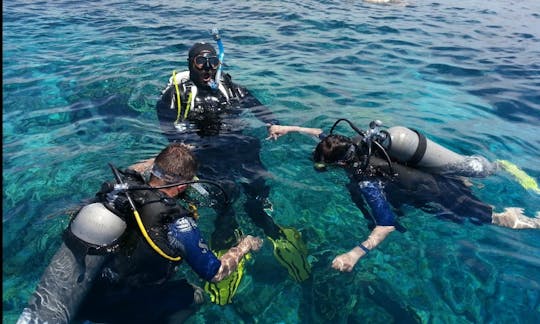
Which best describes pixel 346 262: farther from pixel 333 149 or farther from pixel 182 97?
pixel 182 97

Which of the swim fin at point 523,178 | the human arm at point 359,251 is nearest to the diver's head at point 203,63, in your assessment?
the human arm at point 359,251

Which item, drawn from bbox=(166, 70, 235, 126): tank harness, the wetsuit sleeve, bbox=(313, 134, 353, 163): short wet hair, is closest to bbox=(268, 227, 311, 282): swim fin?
bbox=(313, 134, 353, 163): short wet hair

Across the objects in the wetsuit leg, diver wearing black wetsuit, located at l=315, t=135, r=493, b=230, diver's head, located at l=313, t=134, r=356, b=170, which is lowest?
the wetsuit leg

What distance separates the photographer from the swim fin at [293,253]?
3982 mm

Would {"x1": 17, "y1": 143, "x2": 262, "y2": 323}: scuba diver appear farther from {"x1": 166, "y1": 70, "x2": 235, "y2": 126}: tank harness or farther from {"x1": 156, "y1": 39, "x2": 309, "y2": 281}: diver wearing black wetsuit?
{"x1": 166, "y1": 70, "x2": 235, "y2": 126}: tank harness

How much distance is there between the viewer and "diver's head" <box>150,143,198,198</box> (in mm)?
3286

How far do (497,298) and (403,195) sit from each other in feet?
4.47

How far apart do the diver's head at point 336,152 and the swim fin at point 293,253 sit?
85cm

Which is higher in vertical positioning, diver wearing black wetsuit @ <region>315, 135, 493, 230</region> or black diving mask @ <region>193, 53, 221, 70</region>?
black diving mask @ <region>193, 53, 221, 70</region>

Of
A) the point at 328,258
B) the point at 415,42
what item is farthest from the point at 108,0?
the point at 328,258

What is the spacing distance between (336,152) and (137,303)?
2545 millimetres

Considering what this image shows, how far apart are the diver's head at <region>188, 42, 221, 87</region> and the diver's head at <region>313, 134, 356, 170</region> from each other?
2.28 m

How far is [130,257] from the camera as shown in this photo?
3.05 meters

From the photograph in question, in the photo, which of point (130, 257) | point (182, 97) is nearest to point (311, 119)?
point (182, 97)
